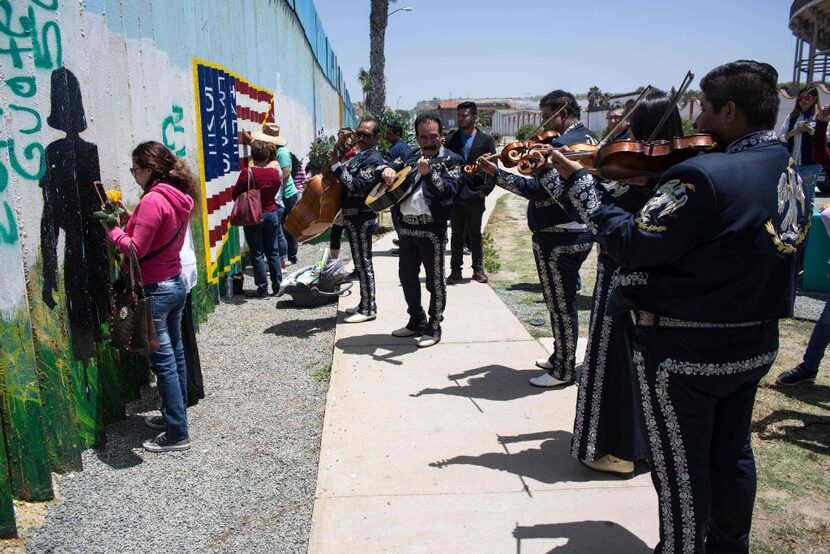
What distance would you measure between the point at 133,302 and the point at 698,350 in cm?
277

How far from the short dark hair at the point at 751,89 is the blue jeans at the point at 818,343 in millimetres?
2999

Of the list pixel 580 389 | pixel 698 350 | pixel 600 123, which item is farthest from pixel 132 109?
pixel 600 123

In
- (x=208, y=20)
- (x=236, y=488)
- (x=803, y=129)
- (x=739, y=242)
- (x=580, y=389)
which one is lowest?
(x=236, y=488)

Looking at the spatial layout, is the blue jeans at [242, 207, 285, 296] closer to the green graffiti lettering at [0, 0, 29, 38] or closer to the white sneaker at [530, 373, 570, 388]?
the white sneaker at [530, 373, 570, 388]

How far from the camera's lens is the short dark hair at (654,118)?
9.18ft

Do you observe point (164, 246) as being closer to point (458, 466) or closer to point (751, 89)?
point (458, 466)

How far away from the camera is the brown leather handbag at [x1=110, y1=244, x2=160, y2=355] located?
345 cm

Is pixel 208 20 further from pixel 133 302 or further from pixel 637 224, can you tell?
pixel 637 224

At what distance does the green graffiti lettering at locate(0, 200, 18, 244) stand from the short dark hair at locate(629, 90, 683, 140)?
9.18ft

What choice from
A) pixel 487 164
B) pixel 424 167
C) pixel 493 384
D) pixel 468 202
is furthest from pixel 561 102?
pixel 468 202

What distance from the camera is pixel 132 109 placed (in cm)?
454

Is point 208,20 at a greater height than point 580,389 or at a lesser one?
greater

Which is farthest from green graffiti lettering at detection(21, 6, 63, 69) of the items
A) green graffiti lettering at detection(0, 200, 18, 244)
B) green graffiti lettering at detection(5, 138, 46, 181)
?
green graffiti lettering at detection(0, 200, 18, 244)

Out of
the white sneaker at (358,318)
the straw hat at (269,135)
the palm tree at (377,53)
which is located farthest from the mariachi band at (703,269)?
the palm tree at (377,53)
